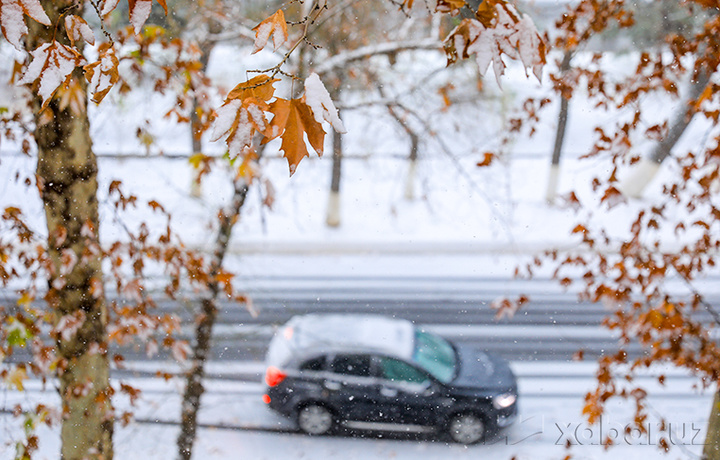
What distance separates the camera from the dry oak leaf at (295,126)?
2.71 ft

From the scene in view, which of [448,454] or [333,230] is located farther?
[333,230]

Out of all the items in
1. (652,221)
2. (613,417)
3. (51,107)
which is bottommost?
(613,417)

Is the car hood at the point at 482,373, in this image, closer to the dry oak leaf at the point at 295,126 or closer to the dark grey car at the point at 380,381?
the dark grey car at the point at 380,381

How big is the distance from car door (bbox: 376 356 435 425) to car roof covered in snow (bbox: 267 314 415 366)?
0.35ft

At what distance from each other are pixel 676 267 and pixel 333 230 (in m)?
4.25

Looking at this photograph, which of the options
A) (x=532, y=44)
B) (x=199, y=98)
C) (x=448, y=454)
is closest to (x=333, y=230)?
(x=448, y=454)

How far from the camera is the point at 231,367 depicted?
4465 mm

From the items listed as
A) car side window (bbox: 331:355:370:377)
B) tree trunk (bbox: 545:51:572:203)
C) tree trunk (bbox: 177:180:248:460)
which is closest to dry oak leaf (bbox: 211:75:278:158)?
tree trunk (bbox: 545:51:572:203)

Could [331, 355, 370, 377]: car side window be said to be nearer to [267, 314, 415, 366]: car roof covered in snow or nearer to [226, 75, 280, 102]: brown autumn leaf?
[267, 314, 415, 366]: car roof covered in snow

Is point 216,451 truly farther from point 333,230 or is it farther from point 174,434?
point 333,230

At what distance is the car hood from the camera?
3744mm

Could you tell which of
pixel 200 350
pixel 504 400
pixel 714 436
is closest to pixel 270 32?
pixel 714 436

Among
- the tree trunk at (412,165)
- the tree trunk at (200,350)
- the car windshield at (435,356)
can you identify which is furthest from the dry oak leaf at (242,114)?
the car windshield at (435,356)

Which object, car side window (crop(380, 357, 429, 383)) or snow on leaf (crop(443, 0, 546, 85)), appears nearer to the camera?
snow on leaf (crop(443, 0, 546, 85))
